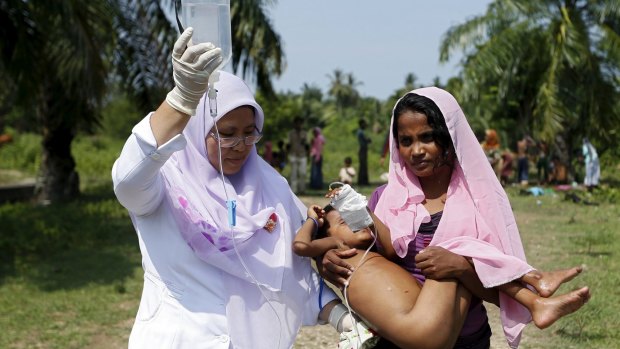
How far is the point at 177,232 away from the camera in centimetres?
257

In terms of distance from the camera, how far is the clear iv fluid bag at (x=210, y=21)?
2.40 m

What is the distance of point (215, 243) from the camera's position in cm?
257

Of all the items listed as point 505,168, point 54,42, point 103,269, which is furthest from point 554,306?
point 505,168

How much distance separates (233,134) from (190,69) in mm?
427

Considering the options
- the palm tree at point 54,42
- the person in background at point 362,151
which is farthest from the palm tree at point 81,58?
the person in background at point 362,151

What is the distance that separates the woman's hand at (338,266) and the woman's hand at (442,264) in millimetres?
255

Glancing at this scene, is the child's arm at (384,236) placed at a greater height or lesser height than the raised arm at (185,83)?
lesser

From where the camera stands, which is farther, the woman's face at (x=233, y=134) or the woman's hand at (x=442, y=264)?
the woman's face at (x=233, y=134)

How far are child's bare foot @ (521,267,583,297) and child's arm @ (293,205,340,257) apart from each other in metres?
0.63

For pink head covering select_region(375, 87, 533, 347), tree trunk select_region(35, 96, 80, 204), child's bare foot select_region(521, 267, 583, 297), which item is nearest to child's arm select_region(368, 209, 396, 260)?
pink head covering select_region(375, 87, 533, 347)

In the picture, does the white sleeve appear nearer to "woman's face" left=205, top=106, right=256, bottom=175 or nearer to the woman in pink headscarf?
"woman's face" left=205, top=106, right=256, bottom=175

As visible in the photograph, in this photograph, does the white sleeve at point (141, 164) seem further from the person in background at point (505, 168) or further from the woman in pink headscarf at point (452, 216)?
the person in background at point (505, 168)

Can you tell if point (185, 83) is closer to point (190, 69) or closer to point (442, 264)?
point (190, 69)

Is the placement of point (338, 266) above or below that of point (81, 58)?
below
